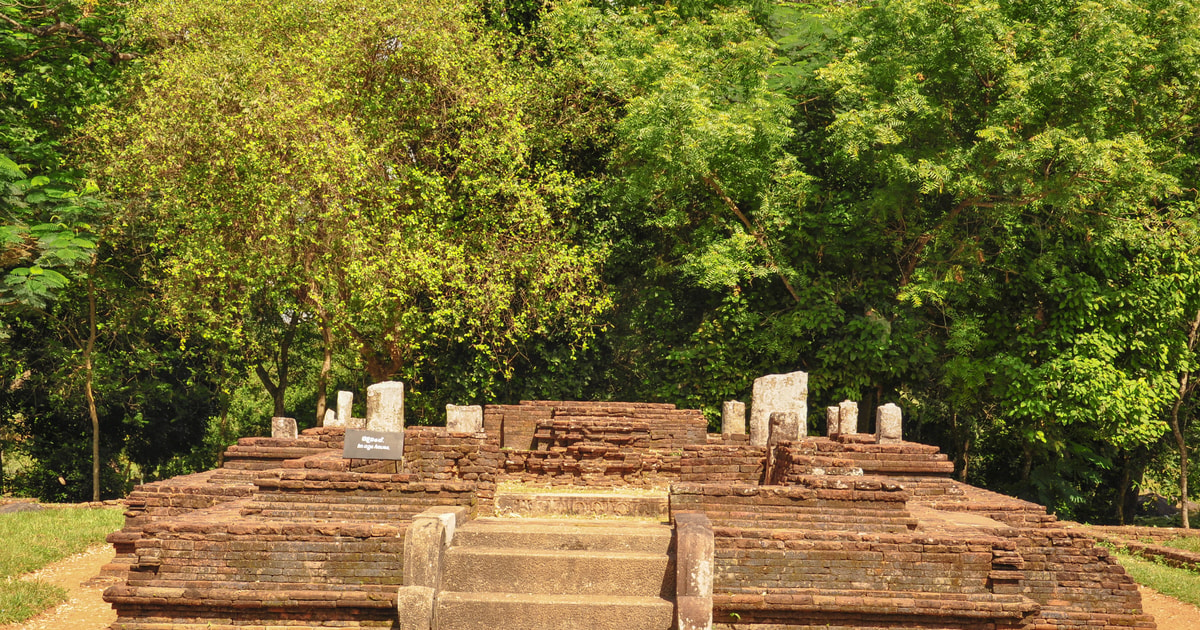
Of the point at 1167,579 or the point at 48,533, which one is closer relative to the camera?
the point at 1167,579

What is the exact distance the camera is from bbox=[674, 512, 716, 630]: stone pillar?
6.54 m

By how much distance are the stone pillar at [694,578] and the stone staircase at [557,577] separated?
0.15 meters

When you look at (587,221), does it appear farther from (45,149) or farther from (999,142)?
(45,149)

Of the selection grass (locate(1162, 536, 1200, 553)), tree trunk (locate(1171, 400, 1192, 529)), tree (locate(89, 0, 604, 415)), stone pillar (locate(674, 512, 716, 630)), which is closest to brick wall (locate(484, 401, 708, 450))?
tree (locate(89, 0, 604, 415))

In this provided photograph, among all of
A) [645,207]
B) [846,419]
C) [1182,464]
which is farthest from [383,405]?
[1182,464]

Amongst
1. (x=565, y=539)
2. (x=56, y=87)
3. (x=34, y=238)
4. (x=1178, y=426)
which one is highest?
(x=56, y=87)

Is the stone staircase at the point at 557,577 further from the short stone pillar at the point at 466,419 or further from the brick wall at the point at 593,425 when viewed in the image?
the short stone pillar at the point at 466,419

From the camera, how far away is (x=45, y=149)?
15.2m

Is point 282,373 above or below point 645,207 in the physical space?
below

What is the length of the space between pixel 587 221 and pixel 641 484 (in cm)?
798

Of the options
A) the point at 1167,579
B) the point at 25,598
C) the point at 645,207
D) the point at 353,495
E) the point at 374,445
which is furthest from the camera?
the point at 645,207

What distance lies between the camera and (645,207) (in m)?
18.0

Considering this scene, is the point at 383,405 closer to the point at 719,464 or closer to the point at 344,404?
the point at 344,404

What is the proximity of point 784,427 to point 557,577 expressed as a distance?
433cm
